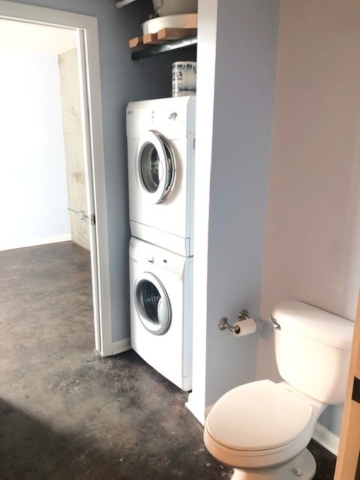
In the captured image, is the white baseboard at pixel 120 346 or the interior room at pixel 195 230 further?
the white baseboard at pixel 120 346

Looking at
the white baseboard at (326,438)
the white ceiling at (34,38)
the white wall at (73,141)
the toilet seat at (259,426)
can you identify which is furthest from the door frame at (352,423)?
the white wall at (73,141)

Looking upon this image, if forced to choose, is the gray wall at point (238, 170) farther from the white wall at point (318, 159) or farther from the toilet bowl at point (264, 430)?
the toilet bowl at point (264, 430)

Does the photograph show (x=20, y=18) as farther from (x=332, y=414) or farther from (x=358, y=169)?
(x=332, y=414)

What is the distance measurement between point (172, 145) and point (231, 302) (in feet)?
2.72

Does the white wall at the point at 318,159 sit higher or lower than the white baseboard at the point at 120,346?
higher

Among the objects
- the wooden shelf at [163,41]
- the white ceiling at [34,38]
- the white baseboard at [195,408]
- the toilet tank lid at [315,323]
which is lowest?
the white baseboard at [195,408]

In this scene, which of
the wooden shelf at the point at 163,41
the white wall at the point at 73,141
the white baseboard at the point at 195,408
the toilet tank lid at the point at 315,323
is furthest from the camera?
the white wall at the point at 73,141

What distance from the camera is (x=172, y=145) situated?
1.90 m

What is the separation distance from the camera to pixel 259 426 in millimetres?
1433

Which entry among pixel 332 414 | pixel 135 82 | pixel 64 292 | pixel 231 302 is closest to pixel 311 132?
pixel 231 302

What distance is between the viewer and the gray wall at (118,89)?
82.6 inches

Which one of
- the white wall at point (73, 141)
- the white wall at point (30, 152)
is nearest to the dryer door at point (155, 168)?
the white wall at point (73, 141)

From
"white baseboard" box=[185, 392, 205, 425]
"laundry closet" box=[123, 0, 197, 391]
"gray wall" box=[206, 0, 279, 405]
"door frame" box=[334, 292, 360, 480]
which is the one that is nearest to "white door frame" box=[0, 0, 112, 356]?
"laundry closet" box=[123, 0, 197, 391]

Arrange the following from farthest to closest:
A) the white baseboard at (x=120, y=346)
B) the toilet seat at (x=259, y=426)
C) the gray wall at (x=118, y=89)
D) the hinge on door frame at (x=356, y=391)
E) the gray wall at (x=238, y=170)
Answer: the white baseboard at (x=120, y=346)
the gray wall at (x=118, y=89)
the gray wall at (x=238, y=170)
the toilet seat at (x=259, y=426)
the hinge on door frame at (x=356, y=391)
